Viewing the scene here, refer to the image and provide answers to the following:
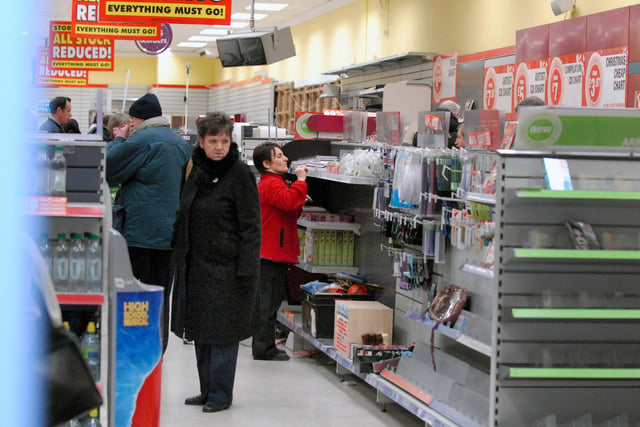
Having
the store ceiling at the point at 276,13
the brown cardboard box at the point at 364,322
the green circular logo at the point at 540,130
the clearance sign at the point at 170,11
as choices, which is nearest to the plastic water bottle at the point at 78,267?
the green circular logo at the point at 540,130

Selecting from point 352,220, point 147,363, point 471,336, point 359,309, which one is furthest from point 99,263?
point 352,220

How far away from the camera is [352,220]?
25.7 ft

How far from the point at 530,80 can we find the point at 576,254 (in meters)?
5.61

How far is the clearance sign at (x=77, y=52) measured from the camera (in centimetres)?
1354

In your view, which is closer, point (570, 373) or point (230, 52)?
point (570, 373)

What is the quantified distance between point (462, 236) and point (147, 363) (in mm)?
1928

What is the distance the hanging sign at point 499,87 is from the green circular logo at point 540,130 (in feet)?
18.6

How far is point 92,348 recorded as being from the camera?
3.90 metres

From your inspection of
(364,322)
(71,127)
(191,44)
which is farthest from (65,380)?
(191,44)

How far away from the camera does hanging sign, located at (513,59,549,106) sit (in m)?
A: 9.20

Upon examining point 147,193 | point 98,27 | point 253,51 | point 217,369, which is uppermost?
point 253,51

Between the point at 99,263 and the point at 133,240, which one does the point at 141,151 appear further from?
the point at 99,263

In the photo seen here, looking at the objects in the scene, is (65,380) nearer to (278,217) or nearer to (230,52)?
(278,217)

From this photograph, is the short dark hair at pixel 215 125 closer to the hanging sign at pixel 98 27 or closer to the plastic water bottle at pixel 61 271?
the plastic water bottle at pixel 61 271
